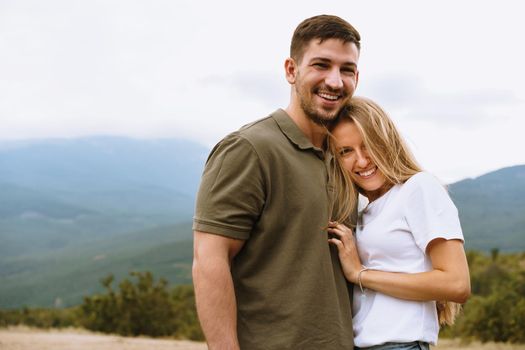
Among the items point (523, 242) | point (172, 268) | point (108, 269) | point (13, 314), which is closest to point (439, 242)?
point (13, 314)

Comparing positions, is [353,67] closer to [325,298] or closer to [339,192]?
[339,192]

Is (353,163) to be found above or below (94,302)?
above

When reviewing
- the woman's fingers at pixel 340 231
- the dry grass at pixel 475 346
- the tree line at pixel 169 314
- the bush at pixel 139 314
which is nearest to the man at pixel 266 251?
the woman's fingers at pixel 340 231

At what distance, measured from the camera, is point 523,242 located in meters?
127

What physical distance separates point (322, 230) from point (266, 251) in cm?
27

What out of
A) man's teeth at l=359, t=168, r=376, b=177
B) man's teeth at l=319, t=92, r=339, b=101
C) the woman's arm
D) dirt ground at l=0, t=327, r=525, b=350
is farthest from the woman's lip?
dirt ground at l=0, t=327, r=525, b=350

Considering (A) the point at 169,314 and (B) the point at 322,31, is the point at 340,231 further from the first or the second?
(A) the point at 169,314

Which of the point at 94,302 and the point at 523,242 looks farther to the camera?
the point at 523,242

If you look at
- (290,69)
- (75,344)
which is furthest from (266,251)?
(75,344)

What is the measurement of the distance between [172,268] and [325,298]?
401 ft

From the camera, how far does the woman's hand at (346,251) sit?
10.0ft

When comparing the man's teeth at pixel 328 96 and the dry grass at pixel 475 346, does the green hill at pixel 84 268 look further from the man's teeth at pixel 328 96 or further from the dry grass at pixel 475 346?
the man's teeth at pixel 328 96

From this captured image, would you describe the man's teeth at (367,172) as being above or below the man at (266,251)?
above

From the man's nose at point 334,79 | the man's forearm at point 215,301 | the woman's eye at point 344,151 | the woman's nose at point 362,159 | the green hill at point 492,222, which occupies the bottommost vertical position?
the green hill at point 492,222
